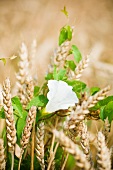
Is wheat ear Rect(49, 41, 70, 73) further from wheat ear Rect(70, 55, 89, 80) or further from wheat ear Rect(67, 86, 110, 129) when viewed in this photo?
wheat ear Rect(67, 86, 110, 129)

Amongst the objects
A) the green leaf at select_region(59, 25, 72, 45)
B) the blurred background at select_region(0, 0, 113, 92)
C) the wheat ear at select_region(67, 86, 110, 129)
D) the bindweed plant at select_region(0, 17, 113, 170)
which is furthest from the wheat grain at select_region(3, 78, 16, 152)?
the blurred background at select_region(0, 0, 113, 92)

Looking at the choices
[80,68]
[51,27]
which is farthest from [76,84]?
[51,27]

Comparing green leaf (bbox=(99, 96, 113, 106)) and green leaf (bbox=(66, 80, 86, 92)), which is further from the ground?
green leaf (bbox=(66, 80, 86, 92))

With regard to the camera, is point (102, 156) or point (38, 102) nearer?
point (102, 156)

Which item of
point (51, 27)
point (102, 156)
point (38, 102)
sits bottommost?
point (102, 156)

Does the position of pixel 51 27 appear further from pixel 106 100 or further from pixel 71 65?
pixel 106 100

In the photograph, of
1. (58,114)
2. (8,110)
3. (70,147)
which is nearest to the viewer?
(70,147)

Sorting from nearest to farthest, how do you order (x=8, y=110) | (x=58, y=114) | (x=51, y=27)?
(x=8, y=110)
(x=58, y=114)
(x=51, y=27)
